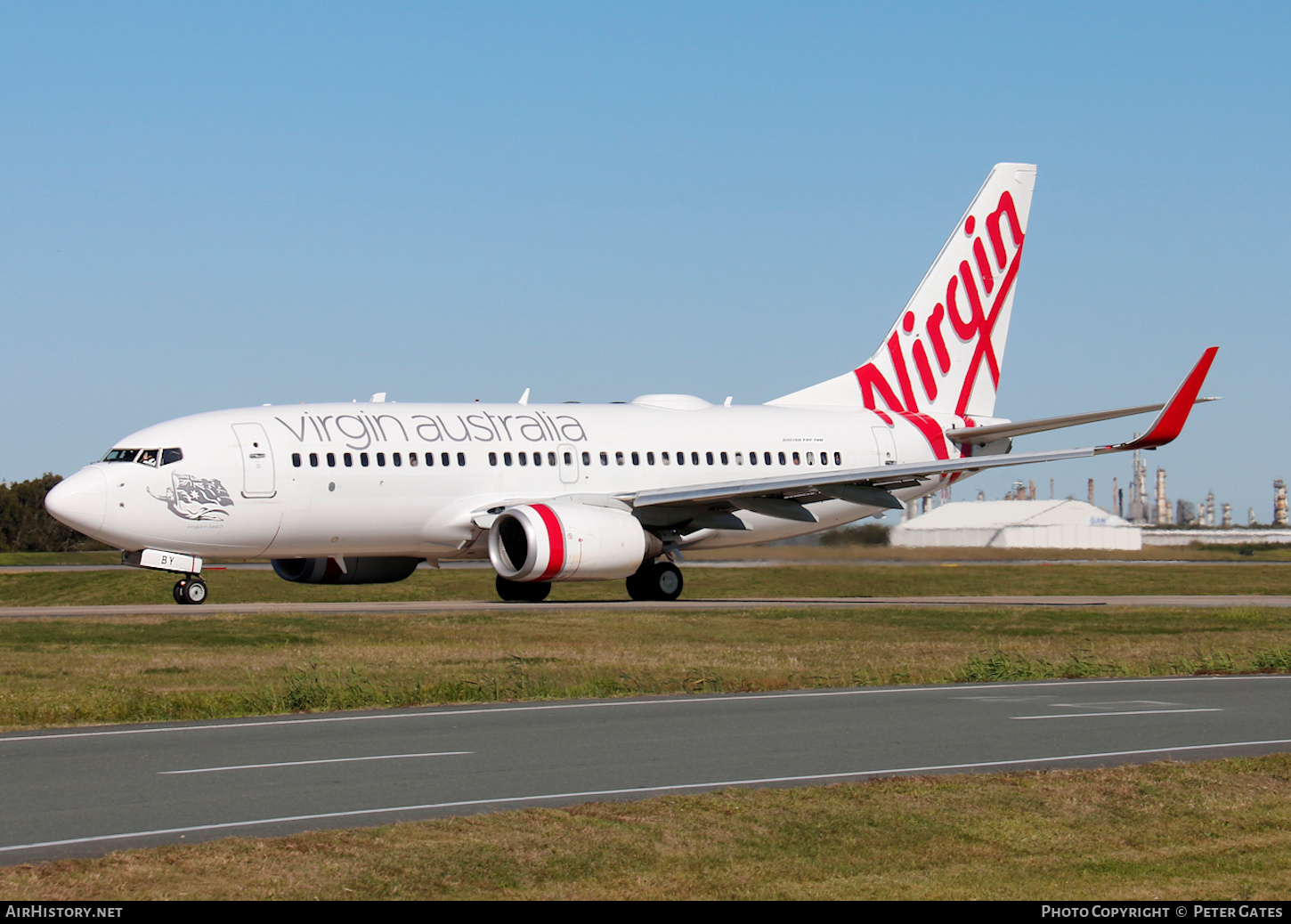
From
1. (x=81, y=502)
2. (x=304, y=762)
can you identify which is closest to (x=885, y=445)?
(x=81, y=502)

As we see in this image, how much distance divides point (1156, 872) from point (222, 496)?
25097 millimetres

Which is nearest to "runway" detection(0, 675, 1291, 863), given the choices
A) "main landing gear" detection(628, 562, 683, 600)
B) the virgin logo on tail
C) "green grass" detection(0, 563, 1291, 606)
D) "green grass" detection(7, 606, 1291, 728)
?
"green grass" detection(7, 606, 1291, 728)

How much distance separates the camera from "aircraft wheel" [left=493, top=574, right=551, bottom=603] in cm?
3628

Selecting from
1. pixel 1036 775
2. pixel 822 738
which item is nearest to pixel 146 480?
pixel 822 738

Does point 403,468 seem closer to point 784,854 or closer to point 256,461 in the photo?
point 256,461

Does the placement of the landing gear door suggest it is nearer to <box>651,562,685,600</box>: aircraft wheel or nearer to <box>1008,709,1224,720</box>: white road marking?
<box>651,562,685,600</box>: aircraft wheel

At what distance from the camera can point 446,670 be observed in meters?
20.5

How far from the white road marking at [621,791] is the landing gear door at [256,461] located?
21.4 m

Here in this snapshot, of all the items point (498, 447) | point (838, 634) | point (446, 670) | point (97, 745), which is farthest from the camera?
point (498, 447)

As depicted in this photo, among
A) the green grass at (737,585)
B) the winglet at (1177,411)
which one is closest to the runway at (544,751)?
the winglet at (1177,411)

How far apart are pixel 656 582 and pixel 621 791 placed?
25038 millimetres

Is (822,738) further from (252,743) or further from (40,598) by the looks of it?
(40,598)

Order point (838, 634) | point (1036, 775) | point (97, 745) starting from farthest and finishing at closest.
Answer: point (838, 634) → point (97, 745) → point (1036, 775)

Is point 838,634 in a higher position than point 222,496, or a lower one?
lower
